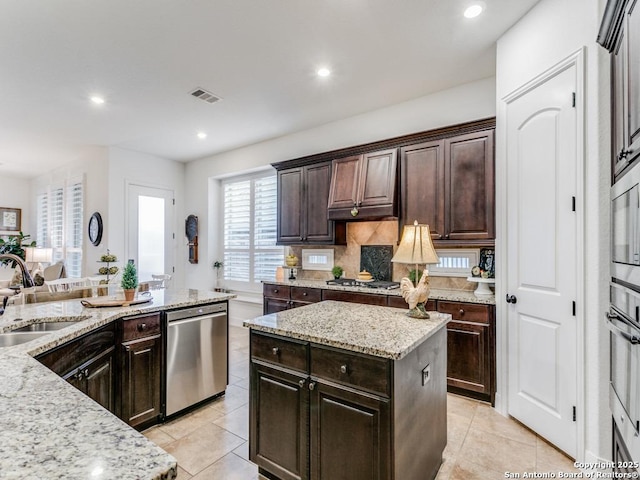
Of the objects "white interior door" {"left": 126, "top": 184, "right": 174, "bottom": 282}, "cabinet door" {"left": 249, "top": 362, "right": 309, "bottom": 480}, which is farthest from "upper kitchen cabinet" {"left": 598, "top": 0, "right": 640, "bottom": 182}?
"white interior door" {"left": 126, "top": 184, "right": 174, "bottom": 282}

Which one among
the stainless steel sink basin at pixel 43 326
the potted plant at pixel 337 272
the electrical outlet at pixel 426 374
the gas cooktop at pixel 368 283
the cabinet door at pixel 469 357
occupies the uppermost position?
the potted plant at pixel 337 272

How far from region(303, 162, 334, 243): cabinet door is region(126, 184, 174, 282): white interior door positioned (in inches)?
129

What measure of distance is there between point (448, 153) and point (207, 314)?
2721mm

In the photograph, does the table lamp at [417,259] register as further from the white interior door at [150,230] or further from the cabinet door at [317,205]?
the white interior door at [150,230]

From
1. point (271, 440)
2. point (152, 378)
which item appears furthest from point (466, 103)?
point (152, 378)

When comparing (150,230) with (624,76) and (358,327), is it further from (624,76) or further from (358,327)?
(624,76)

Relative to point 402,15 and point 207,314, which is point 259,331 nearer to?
point 207,314

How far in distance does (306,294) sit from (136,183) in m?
3.90

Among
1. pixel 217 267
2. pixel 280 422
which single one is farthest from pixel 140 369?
pixel 217 267

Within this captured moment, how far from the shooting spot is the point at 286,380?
1765 millimetres

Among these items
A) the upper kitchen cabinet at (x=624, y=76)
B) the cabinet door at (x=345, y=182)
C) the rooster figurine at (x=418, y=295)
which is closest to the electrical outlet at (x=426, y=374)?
the rooster figurine at (x=418, y=295)

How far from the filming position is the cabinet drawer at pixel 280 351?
5.60 feet

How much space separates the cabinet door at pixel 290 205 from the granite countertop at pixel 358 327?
227cm

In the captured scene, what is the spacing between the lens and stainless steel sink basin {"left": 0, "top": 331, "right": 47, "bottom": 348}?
5.93 feet
